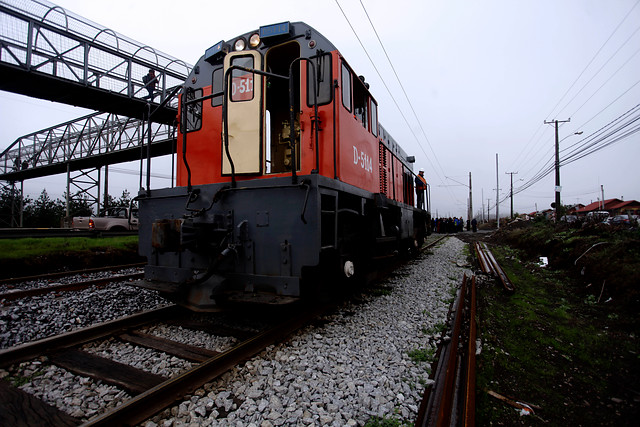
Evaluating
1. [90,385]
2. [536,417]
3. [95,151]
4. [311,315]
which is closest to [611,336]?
[536,417]

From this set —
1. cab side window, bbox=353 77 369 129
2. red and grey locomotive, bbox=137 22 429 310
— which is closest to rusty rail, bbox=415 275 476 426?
red and grey locomotive, bbox=137 22 429 310

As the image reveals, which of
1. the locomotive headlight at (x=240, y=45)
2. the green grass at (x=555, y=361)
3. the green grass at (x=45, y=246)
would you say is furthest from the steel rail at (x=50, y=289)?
the green grass at (x=555, y=361)

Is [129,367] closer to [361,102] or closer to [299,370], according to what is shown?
[299,370]

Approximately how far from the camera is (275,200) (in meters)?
3.35

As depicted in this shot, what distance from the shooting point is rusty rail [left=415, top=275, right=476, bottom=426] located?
206 centimetres

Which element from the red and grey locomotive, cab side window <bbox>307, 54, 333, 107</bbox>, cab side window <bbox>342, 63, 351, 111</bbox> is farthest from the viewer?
cab side window <bbox>342, 63, 351, 111</bbox>

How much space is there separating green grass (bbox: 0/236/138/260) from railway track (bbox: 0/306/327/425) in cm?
568

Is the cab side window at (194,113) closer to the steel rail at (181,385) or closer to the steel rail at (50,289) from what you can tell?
the steel rail at (181,385)

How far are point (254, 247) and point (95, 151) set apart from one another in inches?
766

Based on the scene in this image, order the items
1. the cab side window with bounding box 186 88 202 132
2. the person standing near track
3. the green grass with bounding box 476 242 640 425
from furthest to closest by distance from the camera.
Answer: the person standing near track, the cab side window with bounding box 186 88 202 132, the green grass with bounding box 476 242 640 425

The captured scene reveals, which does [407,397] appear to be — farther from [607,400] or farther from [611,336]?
[611,336]

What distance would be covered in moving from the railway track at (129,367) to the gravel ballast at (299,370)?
0.08 m

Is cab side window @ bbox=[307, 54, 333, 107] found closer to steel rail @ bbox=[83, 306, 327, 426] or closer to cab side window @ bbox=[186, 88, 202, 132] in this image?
cab side window @ bbox=[186, 88, 202, 132]

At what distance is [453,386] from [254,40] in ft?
14.1
